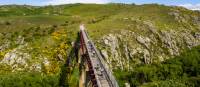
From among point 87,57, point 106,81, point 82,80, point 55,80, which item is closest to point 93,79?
point 106,81

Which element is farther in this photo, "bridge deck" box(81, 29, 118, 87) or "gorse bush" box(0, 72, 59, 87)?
"gorse bush" box(0, 72, 59, 87)

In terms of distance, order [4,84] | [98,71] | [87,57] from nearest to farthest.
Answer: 1. [98,71]
2. [87,57]
3. [4,84]

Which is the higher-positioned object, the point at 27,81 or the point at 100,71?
the point at 100,71

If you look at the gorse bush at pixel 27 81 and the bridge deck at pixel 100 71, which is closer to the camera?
the bridge deck at pixel 100 71

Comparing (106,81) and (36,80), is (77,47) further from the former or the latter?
(106,81)

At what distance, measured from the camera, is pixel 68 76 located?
19975 centimetres

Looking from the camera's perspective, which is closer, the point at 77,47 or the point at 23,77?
the point at 77,47

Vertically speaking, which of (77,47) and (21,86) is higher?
(77,47)

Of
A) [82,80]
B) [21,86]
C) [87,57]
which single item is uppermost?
[87,57]

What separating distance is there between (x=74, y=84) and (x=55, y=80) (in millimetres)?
11089

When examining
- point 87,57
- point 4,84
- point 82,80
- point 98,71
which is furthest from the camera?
point 4,84

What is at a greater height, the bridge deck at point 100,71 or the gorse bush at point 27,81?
the bridge deck at point 100,71

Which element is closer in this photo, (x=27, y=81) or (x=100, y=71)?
(x=100, y=71)

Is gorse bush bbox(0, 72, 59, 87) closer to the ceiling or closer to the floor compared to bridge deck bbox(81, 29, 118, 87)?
closer to the floor
